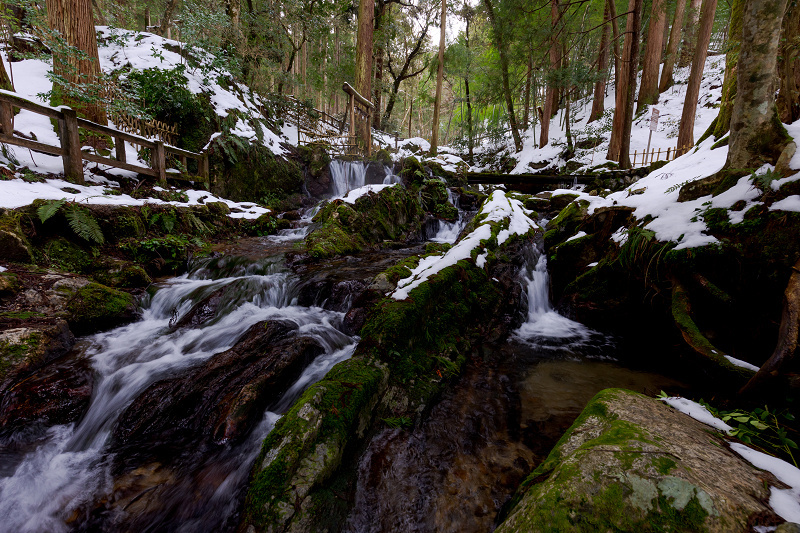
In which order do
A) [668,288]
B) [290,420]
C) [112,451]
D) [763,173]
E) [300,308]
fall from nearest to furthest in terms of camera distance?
[290,420], [112,451], [763,173], [668,288], [300,308]

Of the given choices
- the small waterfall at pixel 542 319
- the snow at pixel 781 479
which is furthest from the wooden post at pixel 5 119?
the snow at pixel 781 479

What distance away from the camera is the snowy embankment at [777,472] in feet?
4.20

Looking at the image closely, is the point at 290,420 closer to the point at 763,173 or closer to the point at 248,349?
the point at 248,349

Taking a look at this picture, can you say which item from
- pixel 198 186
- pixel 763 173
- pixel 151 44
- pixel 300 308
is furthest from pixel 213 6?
pixel 763 173

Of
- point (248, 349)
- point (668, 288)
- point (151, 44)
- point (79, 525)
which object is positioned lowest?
point (79, 525)

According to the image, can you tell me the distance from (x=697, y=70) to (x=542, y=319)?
41.3 ft

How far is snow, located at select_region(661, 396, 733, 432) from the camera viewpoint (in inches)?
79.2

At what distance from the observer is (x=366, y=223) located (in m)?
9.15

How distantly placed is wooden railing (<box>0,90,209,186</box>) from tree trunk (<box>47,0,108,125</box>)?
127 cm

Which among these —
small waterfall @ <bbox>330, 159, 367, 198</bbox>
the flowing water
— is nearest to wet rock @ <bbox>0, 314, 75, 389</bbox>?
the flowing water

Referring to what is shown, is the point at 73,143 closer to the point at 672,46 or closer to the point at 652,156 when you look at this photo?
the point at 652,156

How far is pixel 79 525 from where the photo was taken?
219cm

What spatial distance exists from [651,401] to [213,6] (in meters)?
20.2

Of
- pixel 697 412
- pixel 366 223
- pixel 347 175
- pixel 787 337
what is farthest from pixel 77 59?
pixel 787 337
